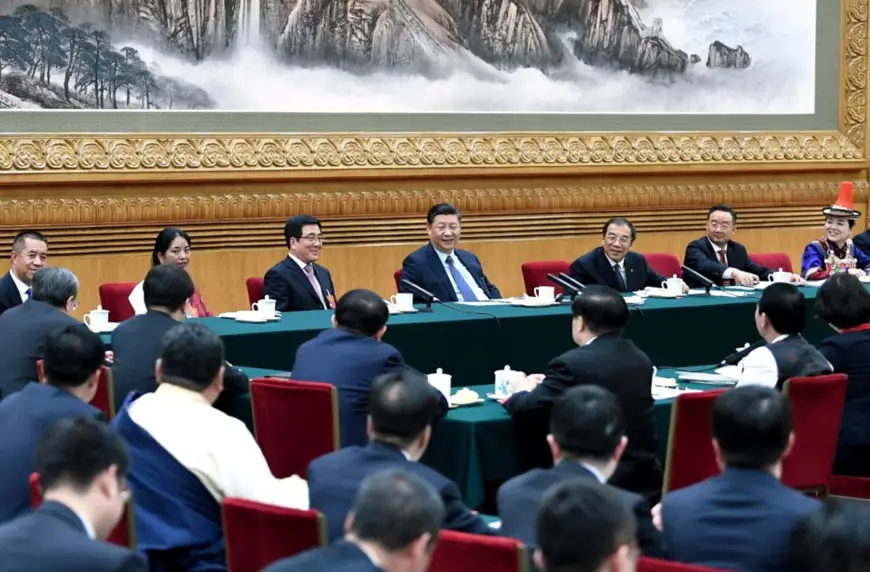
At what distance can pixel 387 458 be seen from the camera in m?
3.39

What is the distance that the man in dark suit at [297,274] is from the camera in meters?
8.09

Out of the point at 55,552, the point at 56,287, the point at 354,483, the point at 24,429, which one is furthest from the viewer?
the point at 56,287

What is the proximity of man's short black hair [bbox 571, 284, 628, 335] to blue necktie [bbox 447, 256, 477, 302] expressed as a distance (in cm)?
361

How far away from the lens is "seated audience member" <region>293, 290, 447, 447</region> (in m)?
5.15

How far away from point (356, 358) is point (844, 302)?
6.33 feet

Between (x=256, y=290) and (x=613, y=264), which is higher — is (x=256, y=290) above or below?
below

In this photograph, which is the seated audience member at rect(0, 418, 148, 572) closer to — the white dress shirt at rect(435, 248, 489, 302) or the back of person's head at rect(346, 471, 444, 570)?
the back of person's head at rect(346, 471, 444, 570)

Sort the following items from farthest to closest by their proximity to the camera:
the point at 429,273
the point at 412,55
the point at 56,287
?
the point at 412,55 < the point at 429,273 < the point at 56,287

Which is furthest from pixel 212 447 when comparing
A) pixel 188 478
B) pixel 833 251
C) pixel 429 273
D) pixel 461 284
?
pixel 833 251

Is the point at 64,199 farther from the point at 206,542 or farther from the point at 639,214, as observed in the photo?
the point at 206,542

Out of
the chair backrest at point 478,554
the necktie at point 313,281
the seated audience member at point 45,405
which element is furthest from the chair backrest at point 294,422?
the necktie at point 313,281

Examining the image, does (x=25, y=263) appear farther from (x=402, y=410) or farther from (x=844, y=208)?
(x=844, y=208)

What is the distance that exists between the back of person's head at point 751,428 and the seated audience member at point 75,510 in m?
1.33

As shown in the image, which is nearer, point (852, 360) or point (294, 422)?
point (294, 422)
